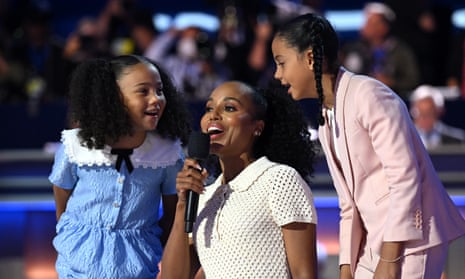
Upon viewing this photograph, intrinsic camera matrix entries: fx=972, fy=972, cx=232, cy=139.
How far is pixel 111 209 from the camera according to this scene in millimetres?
3324

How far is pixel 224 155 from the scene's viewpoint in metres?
3.18

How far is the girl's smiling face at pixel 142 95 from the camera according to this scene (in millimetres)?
3332

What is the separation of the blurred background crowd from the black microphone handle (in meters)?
3.20

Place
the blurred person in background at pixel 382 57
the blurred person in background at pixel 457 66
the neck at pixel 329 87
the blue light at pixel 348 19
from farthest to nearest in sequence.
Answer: the blue light at pixel 348 19
the blurred person in background at pixel 457 66
the blurred person in background at pixel 382 57
the neck at pixel 329 87

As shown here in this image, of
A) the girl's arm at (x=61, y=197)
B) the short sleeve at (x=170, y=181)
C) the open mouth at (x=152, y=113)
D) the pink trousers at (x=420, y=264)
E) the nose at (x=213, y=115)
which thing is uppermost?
the nose at (x=213, y=115)

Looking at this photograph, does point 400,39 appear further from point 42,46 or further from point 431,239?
point 431,239

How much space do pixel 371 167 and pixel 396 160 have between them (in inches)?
5.3

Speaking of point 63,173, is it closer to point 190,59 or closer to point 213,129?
point 213,129

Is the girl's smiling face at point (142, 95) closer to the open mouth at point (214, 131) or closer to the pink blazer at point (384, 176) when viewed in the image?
the open mouth at point (214, 131)

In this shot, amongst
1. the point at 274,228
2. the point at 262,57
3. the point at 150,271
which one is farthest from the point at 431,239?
the point at 262,57

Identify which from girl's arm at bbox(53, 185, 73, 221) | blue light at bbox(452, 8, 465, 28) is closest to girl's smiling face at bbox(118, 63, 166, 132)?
girl's arm at bbox(53, 185, 73, 221)

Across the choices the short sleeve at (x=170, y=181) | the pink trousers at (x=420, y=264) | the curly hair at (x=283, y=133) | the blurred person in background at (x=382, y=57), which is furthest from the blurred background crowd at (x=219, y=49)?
the pink trousers at (x=420, y=264)

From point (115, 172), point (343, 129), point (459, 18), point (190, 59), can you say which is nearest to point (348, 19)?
point (459, 18)

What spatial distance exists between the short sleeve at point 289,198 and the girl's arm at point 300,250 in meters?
0.03
